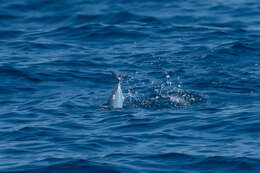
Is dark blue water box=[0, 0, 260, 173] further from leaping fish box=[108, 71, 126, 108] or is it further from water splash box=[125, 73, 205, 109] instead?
leaping fish box=[108, 71, 126, 108]

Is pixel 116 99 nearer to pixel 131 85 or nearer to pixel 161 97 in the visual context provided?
pixel 161 97

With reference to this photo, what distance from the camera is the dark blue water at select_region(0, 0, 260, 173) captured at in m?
10.4

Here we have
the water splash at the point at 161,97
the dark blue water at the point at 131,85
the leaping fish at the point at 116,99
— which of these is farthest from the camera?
the water splash at the point at 161,97

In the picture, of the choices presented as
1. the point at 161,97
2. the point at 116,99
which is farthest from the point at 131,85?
the point at 116,99

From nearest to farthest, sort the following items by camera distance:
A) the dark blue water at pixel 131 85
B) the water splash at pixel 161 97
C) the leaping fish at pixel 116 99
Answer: the dark blue water at pixel 131 85 < the leaping fish at pixel 116 99 < the water splash at pixel 161 97

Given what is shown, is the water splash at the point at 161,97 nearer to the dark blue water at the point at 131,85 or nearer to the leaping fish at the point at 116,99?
the dark blue water at the point at 131,85

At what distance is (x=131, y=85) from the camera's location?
15.2 metres

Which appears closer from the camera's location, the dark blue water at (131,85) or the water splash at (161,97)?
the dark blue water at (131,85)

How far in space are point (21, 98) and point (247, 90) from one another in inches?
204

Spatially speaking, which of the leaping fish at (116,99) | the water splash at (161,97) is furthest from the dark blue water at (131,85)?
the leaping fish at (116,99)

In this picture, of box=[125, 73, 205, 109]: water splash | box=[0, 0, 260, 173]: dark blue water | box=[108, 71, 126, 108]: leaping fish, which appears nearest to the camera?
box=[0, 0, 260, 173]: dark blue water

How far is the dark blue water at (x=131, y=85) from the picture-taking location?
411 inches

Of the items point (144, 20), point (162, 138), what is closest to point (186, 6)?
point (144, 20)

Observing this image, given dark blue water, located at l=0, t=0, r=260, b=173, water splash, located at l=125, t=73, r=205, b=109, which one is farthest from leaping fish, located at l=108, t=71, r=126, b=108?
water splash, located at l=125, t=73, r=205, b=109
